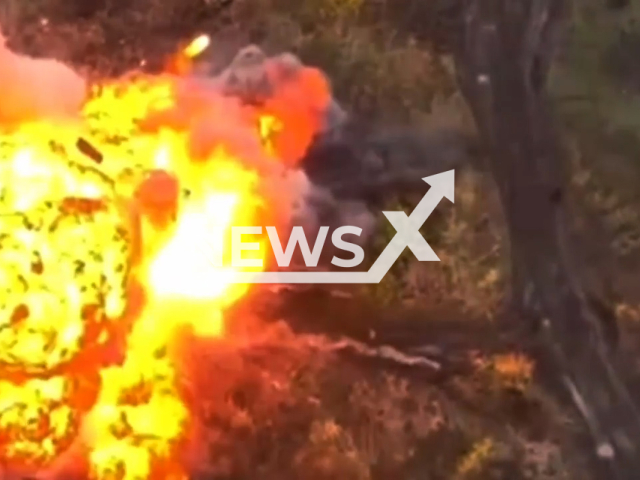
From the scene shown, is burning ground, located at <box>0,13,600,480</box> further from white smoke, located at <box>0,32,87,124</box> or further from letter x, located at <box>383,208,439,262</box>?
letter x, located at <box>383,208,439,262</box>

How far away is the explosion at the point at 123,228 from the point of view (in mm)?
1169

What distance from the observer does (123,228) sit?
1.20m

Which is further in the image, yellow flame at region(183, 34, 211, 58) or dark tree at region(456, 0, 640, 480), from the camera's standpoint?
yellow flame at region(183, 34, 211, 58)

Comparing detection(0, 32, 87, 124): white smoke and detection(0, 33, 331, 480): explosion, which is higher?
detection(0, 32, 87, 124): white smoke

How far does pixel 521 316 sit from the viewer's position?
1193 millimetres

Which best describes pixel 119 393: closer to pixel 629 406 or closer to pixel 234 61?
pixel 234 61

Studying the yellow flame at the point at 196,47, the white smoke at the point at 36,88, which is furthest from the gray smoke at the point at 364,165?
the white smoke at the point at 36,88

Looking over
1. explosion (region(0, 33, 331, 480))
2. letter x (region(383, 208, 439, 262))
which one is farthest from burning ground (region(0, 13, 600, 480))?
letter x (region(383, 208, 439, 262))

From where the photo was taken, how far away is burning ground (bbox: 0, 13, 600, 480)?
1170mm

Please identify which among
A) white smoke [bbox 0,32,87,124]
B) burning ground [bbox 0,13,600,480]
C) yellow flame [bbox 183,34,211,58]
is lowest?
burning ground [bbox 0,13,600,480]

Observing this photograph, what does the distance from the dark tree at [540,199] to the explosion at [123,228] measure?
0.28 metres

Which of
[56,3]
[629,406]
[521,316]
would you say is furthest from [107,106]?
[629,406]

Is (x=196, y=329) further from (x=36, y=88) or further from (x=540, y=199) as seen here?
(x=540, y=199)

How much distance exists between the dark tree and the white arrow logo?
0.09 meters
